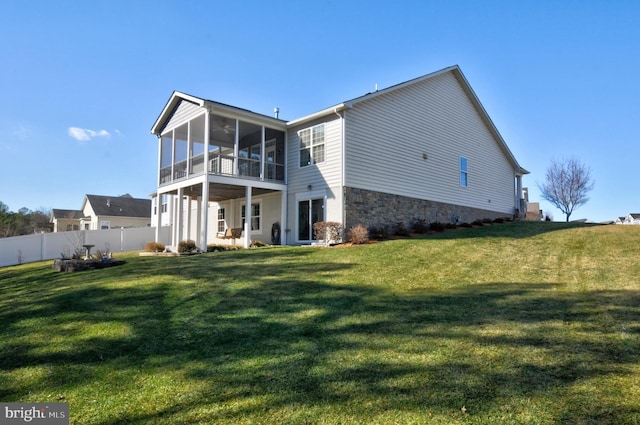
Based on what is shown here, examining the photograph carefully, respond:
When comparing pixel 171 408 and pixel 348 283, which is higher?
pixel 348 283

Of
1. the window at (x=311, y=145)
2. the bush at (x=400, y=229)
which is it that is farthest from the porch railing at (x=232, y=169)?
the bush at (x=400, y=229)

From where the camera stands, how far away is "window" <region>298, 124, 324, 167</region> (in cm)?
1532

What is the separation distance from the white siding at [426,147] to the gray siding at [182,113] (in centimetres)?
659

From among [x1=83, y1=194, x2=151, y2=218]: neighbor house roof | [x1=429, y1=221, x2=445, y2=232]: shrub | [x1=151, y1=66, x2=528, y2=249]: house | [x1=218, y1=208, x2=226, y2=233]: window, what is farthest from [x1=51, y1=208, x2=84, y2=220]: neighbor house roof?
[x1=429, y1=221, x2=445, y2=232]: shrub

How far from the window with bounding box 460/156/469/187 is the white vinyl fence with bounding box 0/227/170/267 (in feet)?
61.1

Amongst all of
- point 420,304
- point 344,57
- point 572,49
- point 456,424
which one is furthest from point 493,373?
point 344,57

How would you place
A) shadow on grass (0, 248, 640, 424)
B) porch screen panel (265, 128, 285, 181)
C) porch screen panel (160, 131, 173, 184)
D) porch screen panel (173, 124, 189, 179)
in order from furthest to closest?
1. porch screen panel (160, 131, 173, 184)
2. porch screen panel (173, 124, 189, 179)
3. porch screen panel (265, 128, 285, 181)
4. shadow on grass (0, 248, 640, 424)

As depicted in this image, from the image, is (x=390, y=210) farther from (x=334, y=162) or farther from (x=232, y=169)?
(x=232, y=169)

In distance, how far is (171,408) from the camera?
11.6 feet

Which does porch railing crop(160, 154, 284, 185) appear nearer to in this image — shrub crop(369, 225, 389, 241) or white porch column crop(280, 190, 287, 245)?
white porch column crop(280, 190, 287, 245)

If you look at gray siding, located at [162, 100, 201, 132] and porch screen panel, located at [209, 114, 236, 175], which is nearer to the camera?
porch screen panel, located at [209, 114, 236, 175]

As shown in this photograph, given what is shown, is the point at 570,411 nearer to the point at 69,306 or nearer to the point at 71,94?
the point at 69,306

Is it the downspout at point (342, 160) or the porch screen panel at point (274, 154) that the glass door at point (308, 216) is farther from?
the porch screen panel at point (274, 154)

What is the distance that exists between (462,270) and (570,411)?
5966 millimetres
